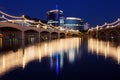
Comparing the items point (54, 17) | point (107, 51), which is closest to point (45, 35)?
point (107, 51)

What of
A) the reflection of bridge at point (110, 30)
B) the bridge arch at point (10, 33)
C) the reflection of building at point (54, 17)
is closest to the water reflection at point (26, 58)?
the bridge arch at point (10, 33)

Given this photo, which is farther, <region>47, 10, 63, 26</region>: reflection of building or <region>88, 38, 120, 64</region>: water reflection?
<region>47, 10, 63, 26</region>: reflection of building

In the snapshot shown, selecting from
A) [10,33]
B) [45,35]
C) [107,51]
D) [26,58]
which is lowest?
[26,58]

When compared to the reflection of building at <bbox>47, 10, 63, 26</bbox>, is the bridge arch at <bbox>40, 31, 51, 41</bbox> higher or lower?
lower

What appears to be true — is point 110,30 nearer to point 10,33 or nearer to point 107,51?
point 10,33

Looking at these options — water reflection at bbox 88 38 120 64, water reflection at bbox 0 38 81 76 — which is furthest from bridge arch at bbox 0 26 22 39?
water reflection at bbox 0 38 81 76

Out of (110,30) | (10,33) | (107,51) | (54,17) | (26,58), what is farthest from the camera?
(54,17)

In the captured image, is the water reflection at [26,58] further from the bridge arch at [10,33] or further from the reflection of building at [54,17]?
the reflection of building at [54,17]

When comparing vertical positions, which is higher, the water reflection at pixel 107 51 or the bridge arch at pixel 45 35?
the bridge arch at pixel 45 35

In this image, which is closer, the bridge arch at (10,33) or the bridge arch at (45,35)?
the bridge arch at (10,33)

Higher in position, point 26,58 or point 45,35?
point 45,35

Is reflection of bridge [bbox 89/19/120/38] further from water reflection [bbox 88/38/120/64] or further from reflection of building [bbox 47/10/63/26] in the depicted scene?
reflection of building [bbox 47/10/63/26]

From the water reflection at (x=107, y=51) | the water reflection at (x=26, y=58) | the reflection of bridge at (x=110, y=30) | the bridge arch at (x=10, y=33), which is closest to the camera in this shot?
the water reflection at (x=26, y=58)

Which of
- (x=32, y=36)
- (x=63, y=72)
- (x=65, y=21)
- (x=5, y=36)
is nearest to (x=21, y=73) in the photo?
(x=63, y=72)
